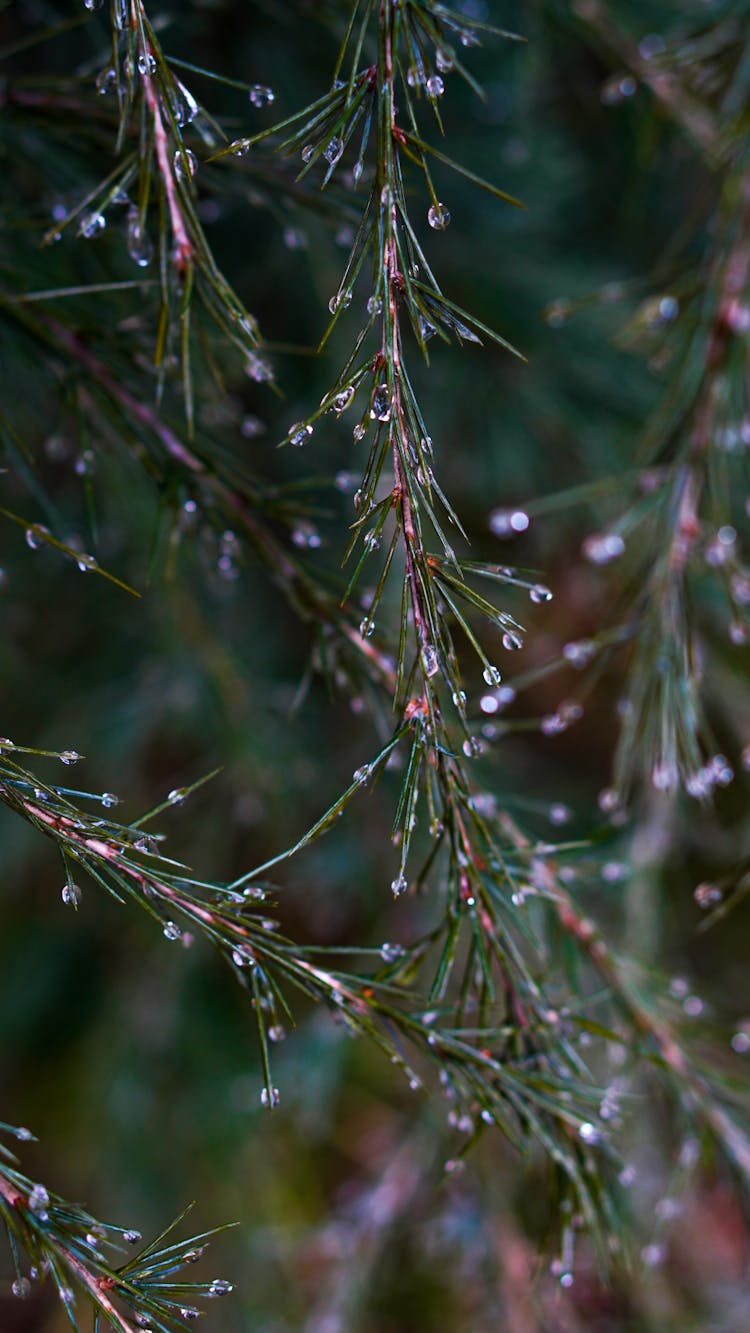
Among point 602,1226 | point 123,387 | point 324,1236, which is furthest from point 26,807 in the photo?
point 324,1236

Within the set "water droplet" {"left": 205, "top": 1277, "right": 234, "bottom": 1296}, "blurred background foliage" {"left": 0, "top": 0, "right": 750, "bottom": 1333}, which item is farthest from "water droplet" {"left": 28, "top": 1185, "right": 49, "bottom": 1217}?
"blurred background foliage" {"left": 0, "top": 0, "right": 750, "bottom": 1333}

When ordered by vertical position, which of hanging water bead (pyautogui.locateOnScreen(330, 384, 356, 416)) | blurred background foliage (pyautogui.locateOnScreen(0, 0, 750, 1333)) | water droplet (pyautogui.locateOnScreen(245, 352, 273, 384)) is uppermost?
hanging water bead (pyautogui.locateOnScreen(330, 384, 356, 416))

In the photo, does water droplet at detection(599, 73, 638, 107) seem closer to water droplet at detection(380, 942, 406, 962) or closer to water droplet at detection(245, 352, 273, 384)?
water droplet at detection(245, 352, 273, 384)

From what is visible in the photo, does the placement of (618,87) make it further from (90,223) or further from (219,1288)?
(219,1288)

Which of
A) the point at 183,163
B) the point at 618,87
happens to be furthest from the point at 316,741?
the point at 183,163

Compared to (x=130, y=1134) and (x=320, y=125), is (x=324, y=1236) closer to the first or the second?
(x=130, y=1134)

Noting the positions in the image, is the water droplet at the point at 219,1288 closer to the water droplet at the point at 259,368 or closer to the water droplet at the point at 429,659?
the water droplet at the point at 429,659

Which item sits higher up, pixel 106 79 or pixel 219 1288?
pixel 106 79
